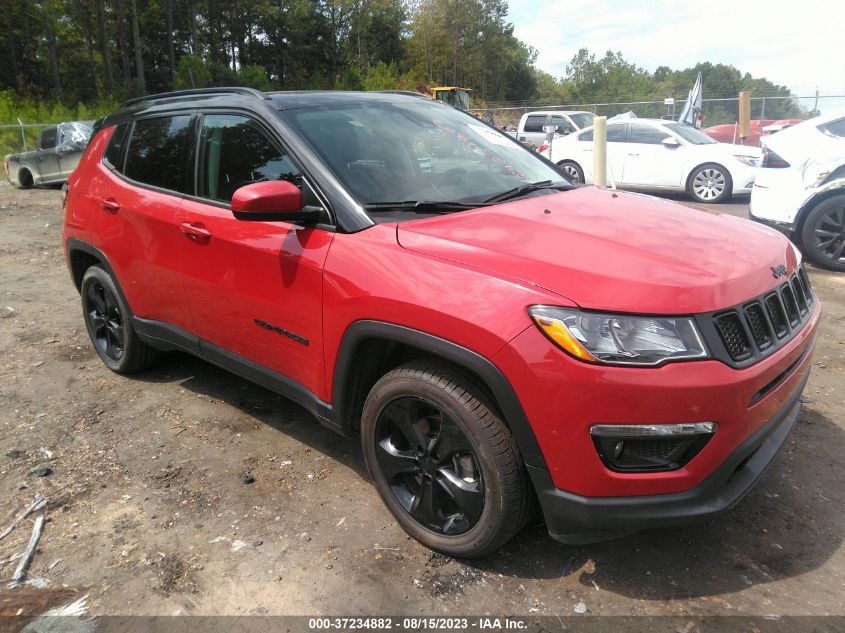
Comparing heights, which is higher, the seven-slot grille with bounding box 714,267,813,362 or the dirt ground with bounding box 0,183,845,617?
the seven-slot grille with bounding box 714,267,813,362

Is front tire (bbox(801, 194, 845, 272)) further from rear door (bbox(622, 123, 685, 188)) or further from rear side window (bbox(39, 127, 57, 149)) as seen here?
rear side window (bbox(39, 127, 57, 149))

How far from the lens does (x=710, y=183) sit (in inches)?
458

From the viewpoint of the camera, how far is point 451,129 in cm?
348

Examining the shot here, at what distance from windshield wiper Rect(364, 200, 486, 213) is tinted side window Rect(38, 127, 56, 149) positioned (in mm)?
15134

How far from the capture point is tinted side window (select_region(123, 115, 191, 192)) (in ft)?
11.7

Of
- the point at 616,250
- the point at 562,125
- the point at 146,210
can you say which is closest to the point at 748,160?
the point at 562,125

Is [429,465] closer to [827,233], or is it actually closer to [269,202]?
[269,202]

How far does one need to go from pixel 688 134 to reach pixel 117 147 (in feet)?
36.3

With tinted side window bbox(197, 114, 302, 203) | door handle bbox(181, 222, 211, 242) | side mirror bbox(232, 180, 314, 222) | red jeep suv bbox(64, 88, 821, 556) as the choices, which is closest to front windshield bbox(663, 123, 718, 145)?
red jeep suv bbox(64, 88, 821, 556)

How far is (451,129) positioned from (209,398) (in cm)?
227

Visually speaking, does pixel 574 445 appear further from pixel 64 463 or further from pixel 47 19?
pixel 47 19

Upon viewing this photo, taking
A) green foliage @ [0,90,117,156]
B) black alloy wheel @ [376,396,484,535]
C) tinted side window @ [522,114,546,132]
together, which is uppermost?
green foliage @ [0,90,117,156]

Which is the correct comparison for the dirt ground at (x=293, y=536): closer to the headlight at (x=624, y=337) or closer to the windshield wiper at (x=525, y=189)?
the headlight at (x=624, y=337)

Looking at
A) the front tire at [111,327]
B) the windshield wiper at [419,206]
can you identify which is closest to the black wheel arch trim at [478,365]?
the windshield wiper at [419,206]
